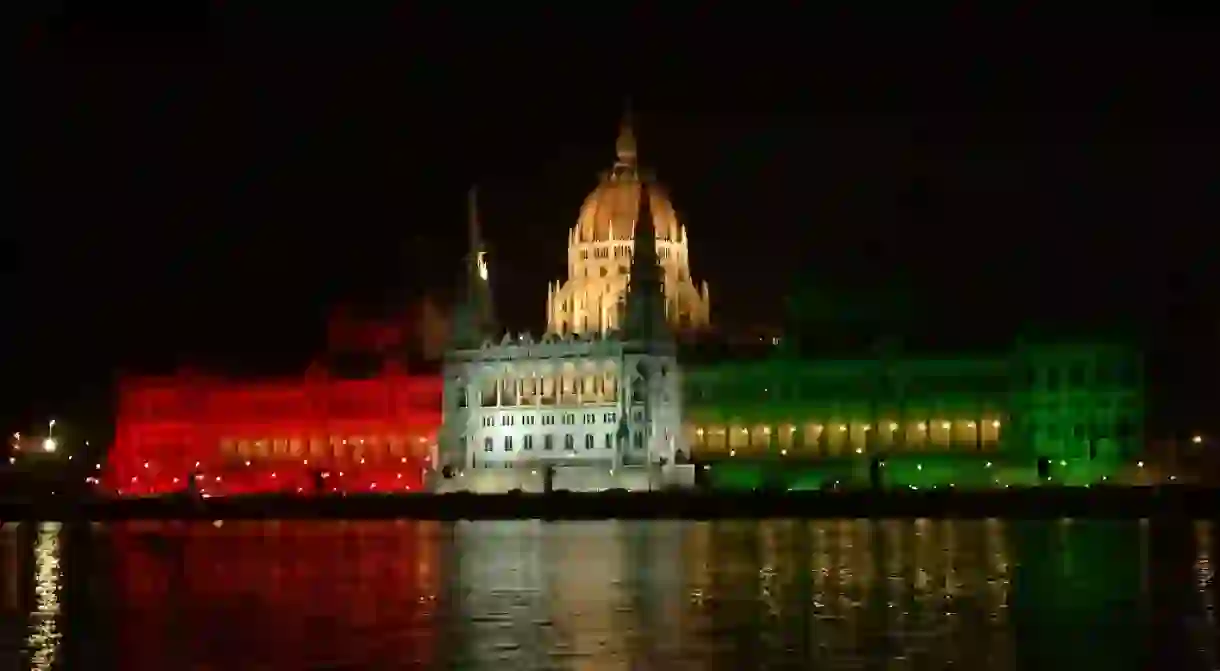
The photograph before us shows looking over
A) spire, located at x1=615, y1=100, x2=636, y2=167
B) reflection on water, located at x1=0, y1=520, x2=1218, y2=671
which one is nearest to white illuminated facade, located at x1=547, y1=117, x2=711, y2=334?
spire, located at x1=615, y1=100, x2=636, y2=167

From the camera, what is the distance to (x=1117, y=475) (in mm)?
91312

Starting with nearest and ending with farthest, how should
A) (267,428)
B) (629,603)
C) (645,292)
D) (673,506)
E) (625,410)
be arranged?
(629,603) < (673,506) < (625,410) < (645,292) < (267,428)

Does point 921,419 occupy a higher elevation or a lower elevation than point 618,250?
lower

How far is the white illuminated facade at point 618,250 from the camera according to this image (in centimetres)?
11112

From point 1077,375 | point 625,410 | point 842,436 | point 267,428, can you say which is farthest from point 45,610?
point 267,428

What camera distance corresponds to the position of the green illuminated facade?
9456 centimetres

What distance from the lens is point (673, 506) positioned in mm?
80812

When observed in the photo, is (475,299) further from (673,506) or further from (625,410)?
(673,506)

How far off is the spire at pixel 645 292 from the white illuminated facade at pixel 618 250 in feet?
20.7

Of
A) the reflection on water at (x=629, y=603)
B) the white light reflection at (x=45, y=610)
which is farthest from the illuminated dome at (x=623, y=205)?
the white light reflection at (x=45, y=610)

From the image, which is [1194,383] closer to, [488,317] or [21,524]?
[488,317]

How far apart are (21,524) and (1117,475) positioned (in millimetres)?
45476

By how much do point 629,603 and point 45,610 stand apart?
945 cm

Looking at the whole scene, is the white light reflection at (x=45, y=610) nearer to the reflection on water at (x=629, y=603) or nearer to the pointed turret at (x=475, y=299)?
the reflection on water at (x=629, y=603)
